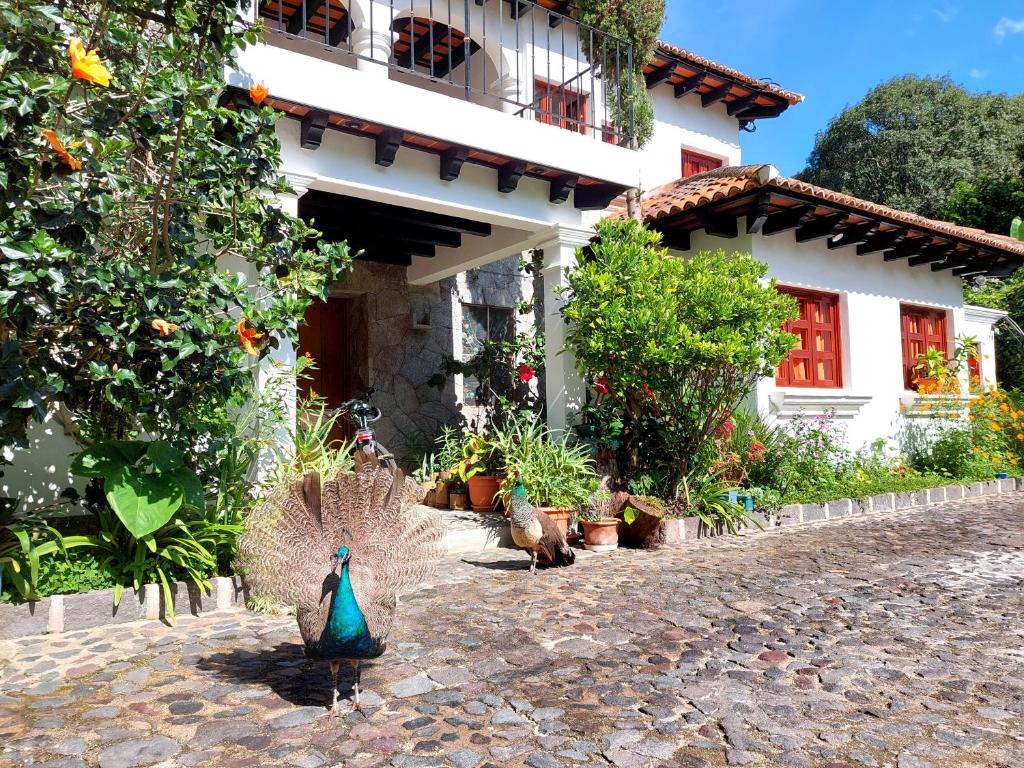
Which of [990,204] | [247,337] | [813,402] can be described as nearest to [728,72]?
[813,402]

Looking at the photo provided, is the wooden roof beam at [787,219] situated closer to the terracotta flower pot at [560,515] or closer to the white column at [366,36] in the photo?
the terracotta flower pot at [560,515]

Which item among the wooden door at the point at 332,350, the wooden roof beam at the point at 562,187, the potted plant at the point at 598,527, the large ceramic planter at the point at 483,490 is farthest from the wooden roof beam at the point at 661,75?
the potted plant at the point at 598,527

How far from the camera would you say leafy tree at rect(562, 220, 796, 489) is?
22.6 feet

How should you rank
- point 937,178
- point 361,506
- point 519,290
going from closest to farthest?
point 361,506 < point 519,290 < point 937,178

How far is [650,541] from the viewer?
7000 mm

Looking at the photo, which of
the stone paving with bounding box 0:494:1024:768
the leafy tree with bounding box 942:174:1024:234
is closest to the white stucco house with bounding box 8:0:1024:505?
the stone paving with bounding box 0:494:1024:768

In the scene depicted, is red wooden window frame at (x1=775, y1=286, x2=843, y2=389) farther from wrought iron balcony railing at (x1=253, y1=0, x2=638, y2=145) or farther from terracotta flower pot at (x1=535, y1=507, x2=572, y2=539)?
terracotta flower pot at (x1=535, y1=507, x2=572, y2=539)

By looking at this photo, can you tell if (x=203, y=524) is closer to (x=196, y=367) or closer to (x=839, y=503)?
(x=196, y=367)

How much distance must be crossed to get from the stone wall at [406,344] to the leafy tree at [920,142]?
1868 cm

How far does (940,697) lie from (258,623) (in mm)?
3633

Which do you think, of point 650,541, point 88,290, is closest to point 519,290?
point 650,541

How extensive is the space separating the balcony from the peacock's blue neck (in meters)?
4.33

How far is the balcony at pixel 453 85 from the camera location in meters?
6.10

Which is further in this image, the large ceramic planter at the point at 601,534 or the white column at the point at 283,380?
the large ceramic planter at the point at 601,534
